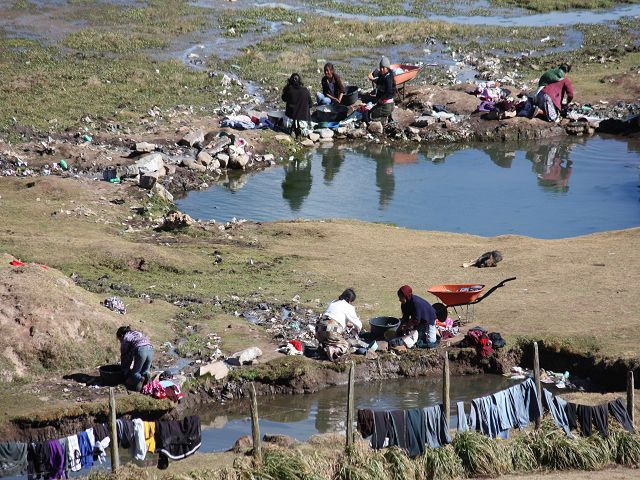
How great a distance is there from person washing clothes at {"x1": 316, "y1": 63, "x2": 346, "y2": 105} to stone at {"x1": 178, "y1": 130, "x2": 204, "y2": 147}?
449cm

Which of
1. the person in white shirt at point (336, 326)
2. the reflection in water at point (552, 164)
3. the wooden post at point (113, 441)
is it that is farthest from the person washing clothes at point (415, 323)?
the reflection in water at point (552, 164)

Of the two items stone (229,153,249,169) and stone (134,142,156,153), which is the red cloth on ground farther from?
stone (229,153,249,169)

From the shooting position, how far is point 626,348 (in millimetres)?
16656

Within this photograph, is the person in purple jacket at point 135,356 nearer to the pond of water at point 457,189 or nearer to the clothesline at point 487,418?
the clothesline at point 487,418

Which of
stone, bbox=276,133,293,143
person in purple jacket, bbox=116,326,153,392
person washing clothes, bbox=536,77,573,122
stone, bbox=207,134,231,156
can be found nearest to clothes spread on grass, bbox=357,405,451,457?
person in purple jacket, bbox=116,326,153,392

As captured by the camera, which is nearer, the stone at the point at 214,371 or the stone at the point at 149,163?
the stone at the point at 214,371

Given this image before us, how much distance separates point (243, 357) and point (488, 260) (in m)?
6.63

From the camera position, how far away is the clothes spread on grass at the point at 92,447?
468 inches

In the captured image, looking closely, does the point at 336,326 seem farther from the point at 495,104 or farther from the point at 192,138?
the point at 495,104

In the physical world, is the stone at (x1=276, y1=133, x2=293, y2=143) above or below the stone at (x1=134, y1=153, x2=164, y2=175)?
below

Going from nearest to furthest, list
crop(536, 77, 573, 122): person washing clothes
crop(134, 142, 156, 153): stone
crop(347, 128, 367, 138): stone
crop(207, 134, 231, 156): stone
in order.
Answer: crop(134, 142, 156, 153): stone
crop(207, 134, 231, 156): stone
crop(347, 128, 367, 138): stone
crop(536, 77, 573, 122): person washing clothes

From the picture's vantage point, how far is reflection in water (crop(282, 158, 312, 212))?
90.6 feet

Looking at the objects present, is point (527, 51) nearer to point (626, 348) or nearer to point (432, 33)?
point (432, 33)

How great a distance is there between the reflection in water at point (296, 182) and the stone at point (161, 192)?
3122mm
